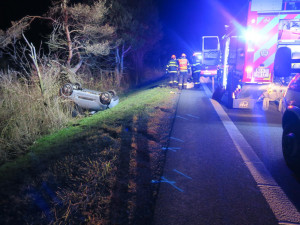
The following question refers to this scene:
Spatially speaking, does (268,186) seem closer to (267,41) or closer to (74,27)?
(267,41)

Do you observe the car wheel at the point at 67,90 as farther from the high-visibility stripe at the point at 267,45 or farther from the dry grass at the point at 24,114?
the high-visibility stripe at the point at 267,45

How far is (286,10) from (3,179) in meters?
7.48

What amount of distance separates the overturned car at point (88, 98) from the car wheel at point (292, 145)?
20.1 feet

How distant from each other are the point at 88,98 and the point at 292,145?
6.70 m

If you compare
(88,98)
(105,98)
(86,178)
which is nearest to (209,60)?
(105,98)

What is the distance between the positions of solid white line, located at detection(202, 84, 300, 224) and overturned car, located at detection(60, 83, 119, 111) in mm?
Result: 4917

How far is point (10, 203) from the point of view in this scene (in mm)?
2826

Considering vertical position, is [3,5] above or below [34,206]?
above

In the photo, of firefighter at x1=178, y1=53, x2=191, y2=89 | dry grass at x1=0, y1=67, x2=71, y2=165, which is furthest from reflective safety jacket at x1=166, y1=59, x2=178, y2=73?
dry grass at x1=0, y1=67, x2=71, y2=165

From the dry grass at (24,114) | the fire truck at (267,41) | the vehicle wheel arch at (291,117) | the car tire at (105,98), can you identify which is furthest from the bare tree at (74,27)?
the vehicle wheel arch at (291,117)

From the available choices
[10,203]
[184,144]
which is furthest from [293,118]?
[10,203]

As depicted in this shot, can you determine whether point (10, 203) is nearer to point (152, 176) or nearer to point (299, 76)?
point (152, 176)

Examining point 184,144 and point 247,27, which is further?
point 247,27

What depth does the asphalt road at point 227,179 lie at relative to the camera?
8.55 ft
